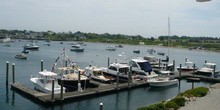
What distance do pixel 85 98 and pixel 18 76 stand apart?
1780cm

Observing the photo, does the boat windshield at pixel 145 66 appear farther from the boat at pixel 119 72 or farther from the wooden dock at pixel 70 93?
the wooden dock at pixel 70 93

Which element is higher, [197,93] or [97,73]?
[97,73]

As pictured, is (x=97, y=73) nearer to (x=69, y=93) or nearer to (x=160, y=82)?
(x=160, y=82)

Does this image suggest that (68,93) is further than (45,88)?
No

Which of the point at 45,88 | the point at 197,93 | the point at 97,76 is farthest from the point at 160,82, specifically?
the point at 45,88

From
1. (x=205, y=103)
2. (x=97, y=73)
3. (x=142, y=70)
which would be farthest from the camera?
(x=142, y=70)

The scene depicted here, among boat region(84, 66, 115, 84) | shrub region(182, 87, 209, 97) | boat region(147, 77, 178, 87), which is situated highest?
boat region(84, 66, 115, 84)

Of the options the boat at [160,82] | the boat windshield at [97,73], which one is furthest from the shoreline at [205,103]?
the boat windshield at [97,73]

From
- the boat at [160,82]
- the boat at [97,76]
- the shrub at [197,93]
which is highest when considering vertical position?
the boat at [97,76]

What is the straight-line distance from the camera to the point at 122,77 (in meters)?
40.1

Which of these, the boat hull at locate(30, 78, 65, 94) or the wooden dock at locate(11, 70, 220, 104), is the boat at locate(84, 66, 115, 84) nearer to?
the wooden dock at locate(11, 70, 220, 104)

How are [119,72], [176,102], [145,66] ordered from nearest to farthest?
[176,102]
[119,72]
[145,66]

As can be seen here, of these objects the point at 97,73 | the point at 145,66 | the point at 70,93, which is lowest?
the point at 70,93

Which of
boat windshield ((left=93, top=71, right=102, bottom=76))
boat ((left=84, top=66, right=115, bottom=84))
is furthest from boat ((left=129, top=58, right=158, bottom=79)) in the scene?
boat windshield ((left=93, top=71, right=102, bottom=76))
